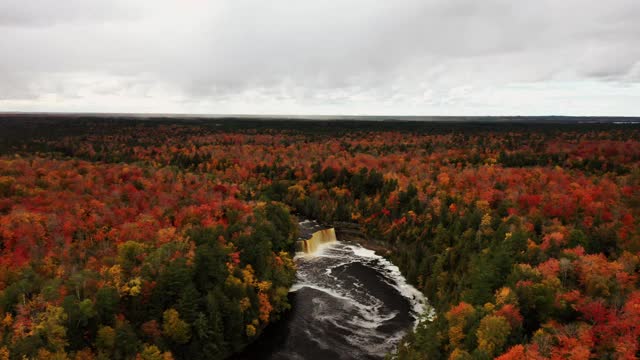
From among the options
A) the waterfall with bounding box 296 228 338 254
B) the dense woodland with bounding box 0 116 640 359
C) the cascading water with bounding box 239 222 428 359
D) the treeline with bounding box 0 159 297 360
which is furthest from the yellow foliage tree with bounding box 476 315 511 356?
the waterfall with bounding box 296 228 338 254

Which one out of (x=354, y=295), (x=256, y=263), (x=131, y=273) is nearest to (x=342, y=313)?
(x=354, y=295)

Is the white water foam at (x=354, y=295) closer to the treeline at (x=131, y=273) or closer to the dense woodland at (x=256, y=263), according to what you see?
the dense woodland at (x=256, y=263)

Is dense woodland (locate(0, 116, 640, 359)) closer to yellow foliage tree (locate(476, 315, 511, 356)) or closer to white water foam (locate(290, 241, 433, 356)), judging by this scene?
yellow foliage tree (locate(476, 315, 511, 356))

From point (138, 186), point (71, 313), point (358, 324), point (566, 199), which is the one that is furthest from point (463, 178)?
point (71, 313)

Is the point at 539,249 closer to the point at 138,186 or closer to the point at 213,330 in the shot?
the point at 213,330

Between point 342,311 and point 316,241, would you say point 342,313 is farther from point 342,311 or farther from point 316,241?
point 316,241

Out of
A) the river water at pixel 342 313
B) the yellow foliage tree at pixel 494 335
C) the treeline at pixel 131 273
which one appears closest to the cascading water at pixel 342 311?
the river water at pixel 342 313

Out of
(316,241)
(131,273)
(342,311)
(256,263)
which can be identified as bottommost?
(342,311)
